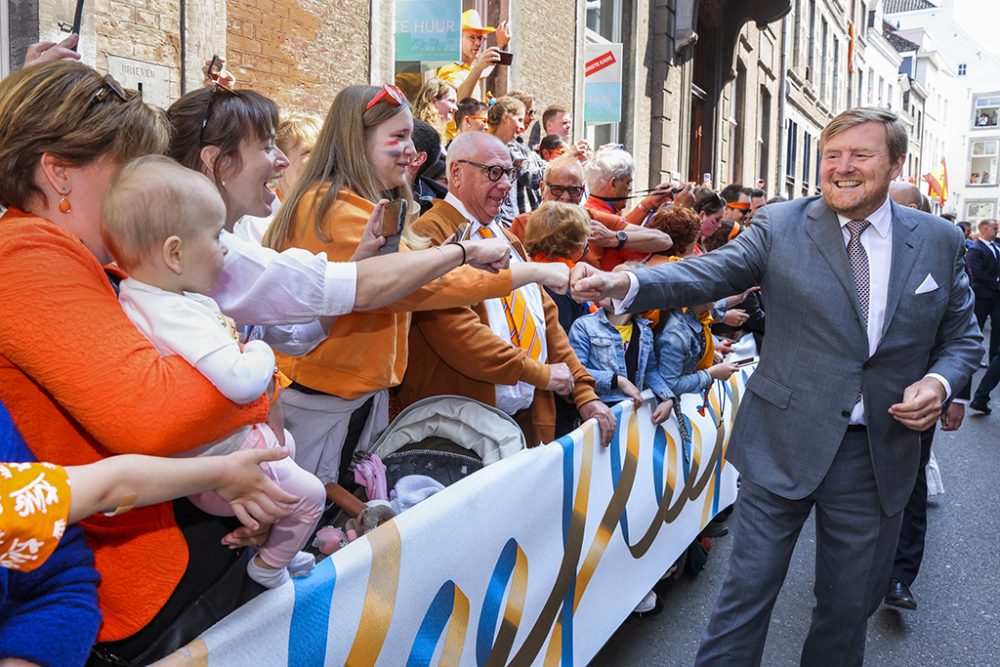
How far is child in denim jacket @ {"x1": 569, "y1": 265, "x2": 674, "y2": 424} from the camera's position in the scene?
3.82 meters

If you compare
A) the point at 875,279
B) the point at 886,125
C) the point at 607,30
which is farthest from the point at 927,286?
the point at 607,30

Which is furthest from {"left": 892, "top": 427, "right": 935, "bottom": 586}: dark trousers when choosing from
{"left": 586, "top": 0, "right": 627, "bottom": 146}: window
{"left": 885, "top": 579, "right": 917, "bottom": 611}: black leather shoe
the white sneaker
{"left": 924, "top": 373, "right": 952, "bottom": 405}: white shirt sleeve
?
{"left": 586, "top": 0, "right": 627, "bottom": 146}: window

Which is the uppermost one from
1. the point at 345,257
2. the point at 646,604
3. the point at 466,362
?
the point at 345,257

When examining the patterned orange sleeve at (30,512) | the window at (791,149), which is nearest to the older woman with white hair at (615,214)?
the patterned orange sleeve at (30,512)

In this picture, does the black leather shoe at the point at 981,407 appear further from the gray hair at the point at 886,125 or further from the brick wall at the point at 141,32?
the brick wall at the point at 141,32

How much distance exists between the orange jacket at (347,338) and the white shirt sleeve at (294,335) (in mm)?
95

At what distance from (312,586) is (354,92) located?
1.75 m

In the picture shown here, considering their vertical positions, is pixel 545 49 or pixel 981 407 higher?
pixel 545 49

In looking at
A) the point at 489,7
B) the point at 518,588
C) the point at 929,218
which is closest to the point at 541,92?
the point at 489,7

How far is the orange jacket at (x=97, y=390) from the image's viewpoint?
4.35 feet

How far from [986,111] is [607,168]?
76.3 metres

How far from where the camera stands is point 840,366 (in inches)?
115

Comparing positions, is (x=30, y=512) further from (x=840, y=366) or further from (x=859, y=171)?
(x=859, y=171)

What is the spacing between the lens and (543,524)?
9.16 ft
